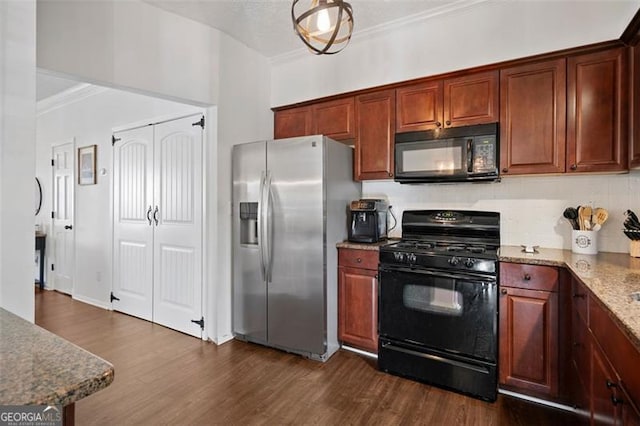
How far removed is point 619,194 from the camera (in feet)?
7.39

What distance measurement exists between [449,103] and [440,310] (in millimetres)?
1587

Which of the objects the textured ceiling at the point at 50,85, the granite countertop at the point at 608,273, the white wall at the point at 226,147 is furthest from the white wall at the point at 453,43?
the textured ceiling at the point at 50,85

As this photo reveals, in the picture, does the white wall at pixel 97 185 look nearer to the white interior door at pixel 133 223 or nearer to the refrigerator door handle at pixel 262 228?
the white interior door at pixel 133 223

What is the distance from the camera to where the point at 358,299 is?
2711 millimetres

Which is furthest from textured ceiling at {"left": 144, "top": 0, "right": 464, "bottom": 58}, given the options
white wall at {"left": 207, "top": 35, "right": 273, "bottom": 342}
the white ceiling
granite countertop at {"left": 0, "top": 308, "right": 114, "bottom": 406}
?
granite countertop at {"left": 0, "top": 308, "right": 114, "bottom": 406}

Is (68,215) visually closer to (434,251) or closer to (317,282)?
(317,282)

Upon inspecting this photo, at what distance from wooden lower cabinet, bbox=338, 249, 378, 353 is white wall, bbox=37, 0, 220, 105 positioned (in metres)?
1.91

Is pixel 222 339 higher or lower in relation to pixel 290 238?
lower

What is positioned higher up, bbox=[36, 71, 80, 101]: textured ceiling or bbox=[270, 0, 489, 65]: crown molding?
bbox=[270, 0, 489, 65]: crown molding

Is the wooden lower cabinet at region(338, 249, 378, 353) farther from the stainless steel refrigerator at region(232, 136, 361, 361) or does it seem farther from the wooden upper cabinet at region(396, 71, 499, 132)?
the wooden upper cabinet at region(396, 71, 499, 132)

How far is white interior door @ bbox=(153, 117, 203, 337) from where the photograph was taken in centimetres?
316

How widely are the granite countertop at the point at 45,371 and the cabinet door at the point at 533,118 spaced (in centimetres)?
258

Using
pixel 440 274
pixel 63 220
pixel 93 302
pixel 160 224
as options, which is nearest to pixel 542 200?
pixel 440 274

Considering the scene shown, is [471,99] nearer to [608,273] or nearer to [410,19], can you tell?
[410,19]
